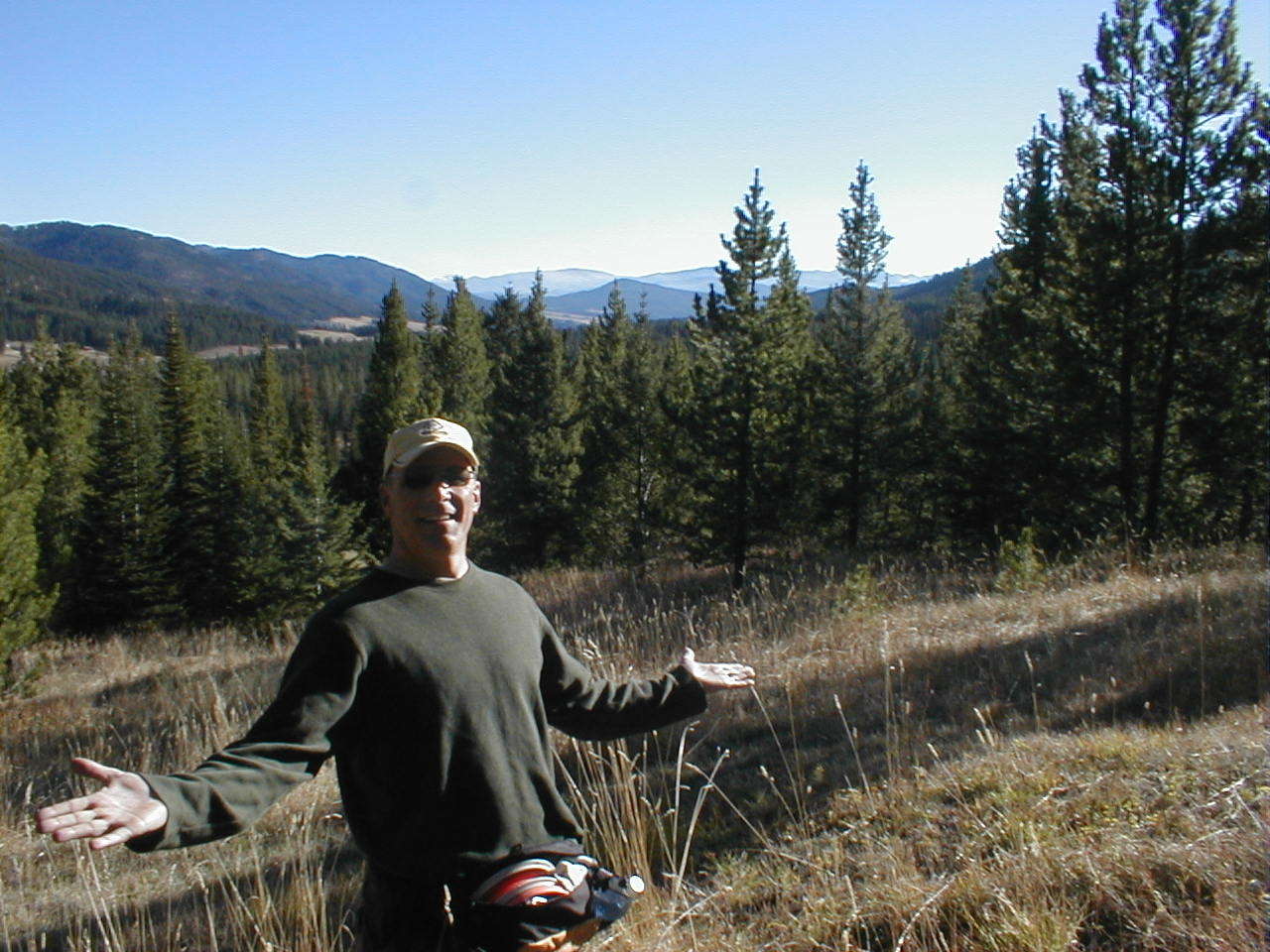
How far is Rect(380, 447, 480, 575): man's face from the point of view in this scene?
7.30 ft

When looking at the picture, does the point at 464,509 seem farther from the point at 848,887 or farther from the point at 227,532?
the point at 227,532

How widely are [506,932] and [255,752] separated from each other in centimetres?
70

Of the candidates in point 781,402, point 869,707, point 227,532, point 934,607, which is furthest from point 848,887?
point 227,532

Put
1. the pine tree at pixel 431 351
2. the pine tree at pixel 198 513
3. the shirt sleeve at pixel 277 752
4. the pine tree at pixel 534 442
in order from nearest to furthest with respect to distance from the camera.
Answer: the shirt sleeve at pixel 277 752, the pine tree at pixel 534 442, the pine tree at pixel 198 513, the pine tree at pixel 431 351

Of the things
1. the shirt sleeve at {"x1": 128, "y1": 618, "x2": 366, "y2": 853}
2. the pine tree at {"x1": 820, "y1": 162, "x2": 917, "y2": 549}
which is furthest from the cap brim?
the pine tree at {"x1": 820, "y1": 162, "x2": 917, "y2": 549}

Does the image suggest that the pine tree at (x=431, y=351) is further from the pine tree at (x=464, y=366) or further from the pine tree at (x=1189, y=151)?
the pine tree at (x=1189, y=151)

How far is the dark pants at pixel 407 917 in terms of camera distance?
2.06m

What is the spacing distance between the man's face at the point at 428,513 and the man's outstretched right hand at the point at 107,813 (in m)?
0.80

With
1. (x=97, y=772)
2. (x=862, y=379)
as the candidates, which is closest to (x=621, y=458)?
(x=862, y=379)

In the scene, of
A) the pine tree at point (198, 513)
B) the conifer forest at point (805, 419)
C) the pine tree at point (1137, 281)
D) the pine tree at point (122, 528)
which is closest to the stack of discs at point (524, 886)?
the conifer forest at point (805, 419)

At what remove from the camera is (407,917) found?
6.84 feet

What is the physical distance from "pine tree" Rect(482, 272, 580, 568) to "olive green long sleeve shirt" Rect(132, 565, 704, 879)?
96.9 feet

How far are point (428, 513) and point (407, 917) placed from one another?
1.00 m

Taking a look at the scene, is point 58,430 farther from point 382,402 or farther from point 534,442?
point 534,442
